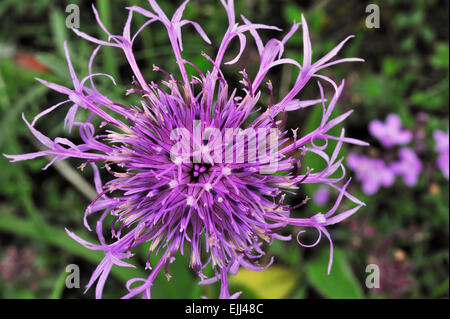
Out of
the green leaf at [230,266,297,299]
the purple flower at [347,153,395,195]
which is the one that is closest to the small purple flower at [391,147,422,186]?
the purple flower at [347,153,395,195]

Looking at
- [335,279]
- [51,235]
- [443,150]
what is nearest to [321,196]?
[335,279]

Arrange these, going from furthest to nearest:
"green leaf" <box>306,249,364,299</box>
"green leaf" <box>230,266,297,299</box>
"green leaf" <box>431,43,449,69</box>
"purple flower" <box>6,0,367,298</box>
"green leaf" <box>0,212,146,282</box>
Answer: "green leaf" <box>431,43,449,69</box>, "green leaf" <box>230,266,297,299</box>, "green leaf" <box>0,212,146,282</box>, "green leaf" <box>306,249,364,299</box>, "purple flower" <box>6,0,367,298</box>

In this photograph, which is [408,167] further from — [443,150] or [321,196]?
[321,196]

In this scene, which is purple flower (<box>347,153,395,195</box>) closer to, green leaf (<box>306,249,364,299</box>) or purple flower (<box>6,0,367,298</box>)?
green leaf (<box>306,249,364,299</box>)

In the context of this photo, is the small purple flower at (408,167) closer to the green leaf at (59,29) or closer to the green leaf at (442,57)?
the green leaf at (442,57)

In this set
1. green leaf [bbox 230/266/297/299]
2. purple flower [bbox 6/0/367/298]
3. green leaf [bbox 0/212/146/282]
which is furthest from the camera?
green leaf [bbox 230/266/297/299]

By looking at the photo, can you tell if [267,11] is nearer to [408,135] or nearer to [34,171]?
[408,135]

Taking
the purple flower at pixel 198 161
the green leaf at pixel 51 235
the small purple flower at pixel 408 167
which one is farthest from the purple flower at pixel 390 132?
the green leaf at pixel 51 235
